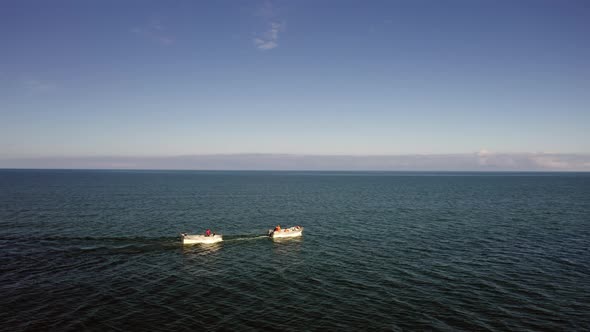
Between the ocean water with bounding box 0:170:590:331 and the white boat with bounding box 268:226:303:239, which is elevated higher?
the white boat with bounding box 268:226:303:239

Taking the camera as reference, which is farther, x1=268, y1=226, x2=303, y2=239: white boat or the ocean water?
x1=268, y1=226, x2=303, y2=239: white boat

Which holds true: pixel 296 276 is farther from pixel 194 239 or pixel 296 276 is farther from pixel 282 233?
pixel 194 239

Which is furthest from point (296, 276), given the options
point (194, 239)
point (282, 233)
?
point (194, 239)

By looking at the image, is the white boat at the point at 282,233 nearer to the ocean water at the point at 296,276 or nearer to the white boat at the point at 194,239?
the ocean water at the point at 296,276

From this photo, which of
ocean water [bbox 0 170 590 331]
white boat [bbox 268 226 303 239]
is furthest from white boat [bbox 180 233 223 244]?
white boat [bbox 268 226 303 239]

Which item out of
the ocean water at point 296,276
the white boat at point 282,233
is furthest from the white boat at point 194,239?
the white boat at point 282,233

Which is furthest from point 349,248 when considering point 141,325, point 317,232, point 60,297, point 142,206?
point 142,206

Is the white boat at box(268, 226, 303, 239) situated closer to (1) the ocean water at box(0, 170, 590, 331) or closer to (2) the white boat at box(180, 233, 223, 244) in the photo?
(1) the ocean water at box(0, 170, 590, 331)

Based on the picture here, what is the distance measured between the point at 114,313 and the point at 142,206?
225 feet

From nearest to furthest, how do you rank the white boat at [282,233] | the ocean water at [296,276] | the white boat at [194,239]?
1. the ocean water at [296,276]
2. the white boat at [194,239]
3. the white boat at [282,233]

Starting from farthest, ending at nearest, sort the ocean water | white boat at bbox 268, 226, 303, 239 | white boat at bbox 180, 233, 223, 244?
white boat at bbox 268, 226, 303, 239, white boat at bbox 180, 233, 223, 244, the ocean water

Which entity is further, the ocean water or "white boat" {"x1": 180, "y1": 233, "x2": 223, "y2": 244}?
"white boat" {"x1": 180, "y1": 233, "x2": 223, "y2": 244}

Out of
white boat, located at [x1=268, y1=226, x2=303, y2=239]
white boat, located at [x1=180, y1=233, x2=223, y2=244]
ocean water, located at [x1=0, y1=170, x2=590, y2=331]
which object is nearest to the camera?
ocean water, located at [x1=0, y1=170, x2=590, y2=331]

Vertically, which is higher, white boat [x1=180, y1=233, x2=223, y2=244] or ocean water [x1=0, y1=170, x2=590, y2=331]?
white boat [x1=180, y1=233, x2=223, y2=244]
